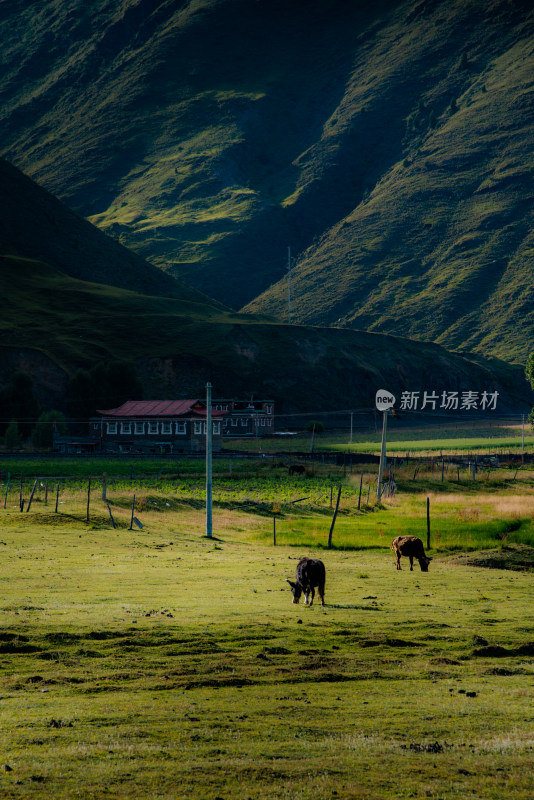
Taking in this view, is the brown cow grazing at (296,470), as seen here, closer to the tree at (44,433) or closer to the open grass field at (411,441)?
the open grass field at (411,441)

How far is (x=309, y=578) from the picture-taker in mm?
25594

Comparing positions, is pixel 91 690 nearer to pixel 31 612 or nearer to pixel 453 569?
pixel 31 612

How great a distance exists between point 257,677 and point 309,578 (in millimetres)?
7988

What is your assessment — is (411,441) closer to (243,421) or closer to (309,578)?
(243,421)

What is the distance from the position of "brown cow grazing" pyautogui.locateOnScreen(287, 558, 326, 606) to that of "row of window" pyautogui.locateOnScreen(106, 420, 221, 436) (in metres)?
122

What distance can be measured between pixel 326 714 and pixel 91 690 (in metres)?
4.76

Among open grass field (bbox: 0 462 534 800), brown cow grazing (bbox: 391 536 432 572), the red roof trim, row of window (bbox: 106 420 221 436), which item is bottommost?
open grass field (bbox: 0 462 534 800)

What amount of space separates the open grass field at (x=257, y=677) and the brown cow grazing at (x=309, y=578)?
0.53m

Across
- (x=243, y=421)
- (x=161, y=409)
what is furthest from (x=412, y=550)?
(x=243, y=421)

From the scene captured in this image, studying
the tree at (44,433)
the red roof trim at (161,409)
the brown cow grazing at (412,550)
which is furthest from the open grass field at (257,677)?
the red roof trim at (161,409)

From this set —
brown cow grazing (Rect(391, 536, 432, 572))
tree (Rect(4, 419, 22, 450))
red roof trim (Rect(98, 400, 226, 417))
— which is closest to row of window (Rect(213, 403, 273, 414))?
red roof trim (Rect(98, 400, 226, 417))

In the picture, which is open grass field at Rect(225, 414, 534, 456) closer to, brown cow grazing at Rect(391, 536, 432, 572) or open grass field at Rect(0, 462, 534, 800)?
brown cow grazing at Rect(391, 536, 432, 572)

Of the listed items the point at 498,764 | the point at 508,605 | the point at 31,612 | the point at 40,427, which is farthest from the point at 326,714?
the point at 40,427

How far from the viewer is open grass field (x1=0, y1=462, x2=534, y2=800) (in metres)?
12.1
